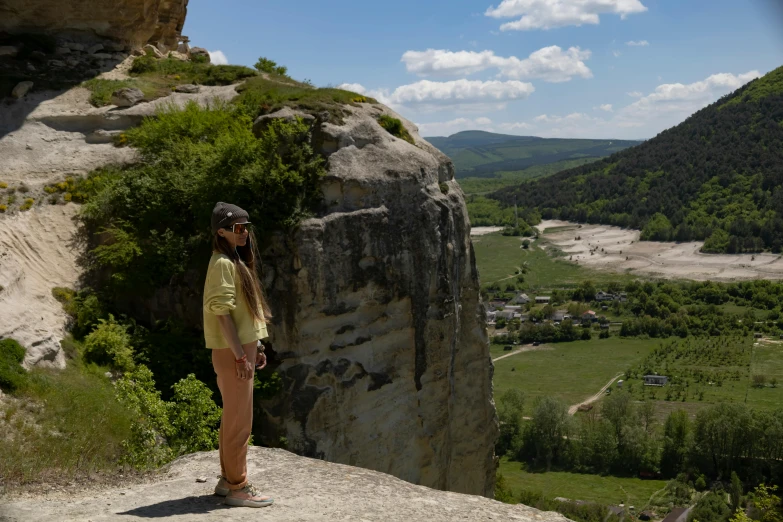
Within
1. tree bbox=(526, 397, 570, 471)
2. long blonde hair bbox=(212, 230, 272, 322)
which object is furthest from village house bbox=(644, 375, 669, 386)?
long blonde hair bbox=(212, 230, 272, 322)

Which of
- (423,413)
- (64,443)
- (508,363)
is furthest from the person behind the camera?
(508,363)

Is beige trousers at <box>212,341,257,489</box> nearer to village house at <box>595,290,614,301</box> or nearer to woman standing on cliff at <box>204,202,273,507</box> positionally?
woman standing on cliff at <box>204,202,273,507</box>

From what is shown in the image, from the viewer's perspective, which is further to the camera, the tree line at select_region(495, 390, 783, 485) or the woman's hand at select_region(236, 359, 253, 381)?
the tree line at select_region(495, 390, 783, 485)

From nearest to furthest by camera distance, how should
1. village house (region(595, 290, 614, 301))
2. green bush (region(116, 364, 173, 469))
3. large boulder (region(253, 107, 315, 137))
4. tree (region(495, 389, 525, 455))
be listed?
green bush (region(116, 364, 173, 469)) → large boulder (region(253, 107, 315, 137)) → tree (region(495, 389, 525, 455)) → village house (region(595, 290, 614, 301))

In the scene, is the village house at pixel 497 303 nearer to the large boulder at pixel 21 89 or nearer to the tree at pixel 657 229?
the tree at pixel 657 229

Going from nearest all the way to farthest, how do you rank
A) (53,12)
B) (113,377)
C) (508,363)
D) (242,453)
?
(242,453) < (113,377) < (53,12) < (508,363)

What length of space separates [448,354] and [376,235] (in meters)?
4.27

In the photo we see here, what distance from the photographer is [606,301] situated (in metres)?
107

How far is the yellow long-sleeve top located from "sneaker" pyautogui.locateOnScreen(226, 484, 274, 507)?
1646 millimetres

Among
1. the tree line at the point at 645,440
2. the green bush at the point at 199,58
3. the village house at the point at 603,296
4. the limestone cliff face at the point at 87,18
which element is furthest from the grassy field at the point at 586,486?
the village house at the point at 603,296

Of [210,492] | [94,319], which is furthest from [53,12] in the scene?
[210,492]

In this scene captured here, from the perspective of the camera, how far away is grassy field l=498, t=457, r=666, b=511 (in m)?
51.0

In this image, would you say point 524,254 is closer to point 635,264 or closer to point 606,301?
point 635,264

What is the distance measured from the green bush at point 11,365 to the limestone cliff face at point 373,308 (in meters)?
5.30
